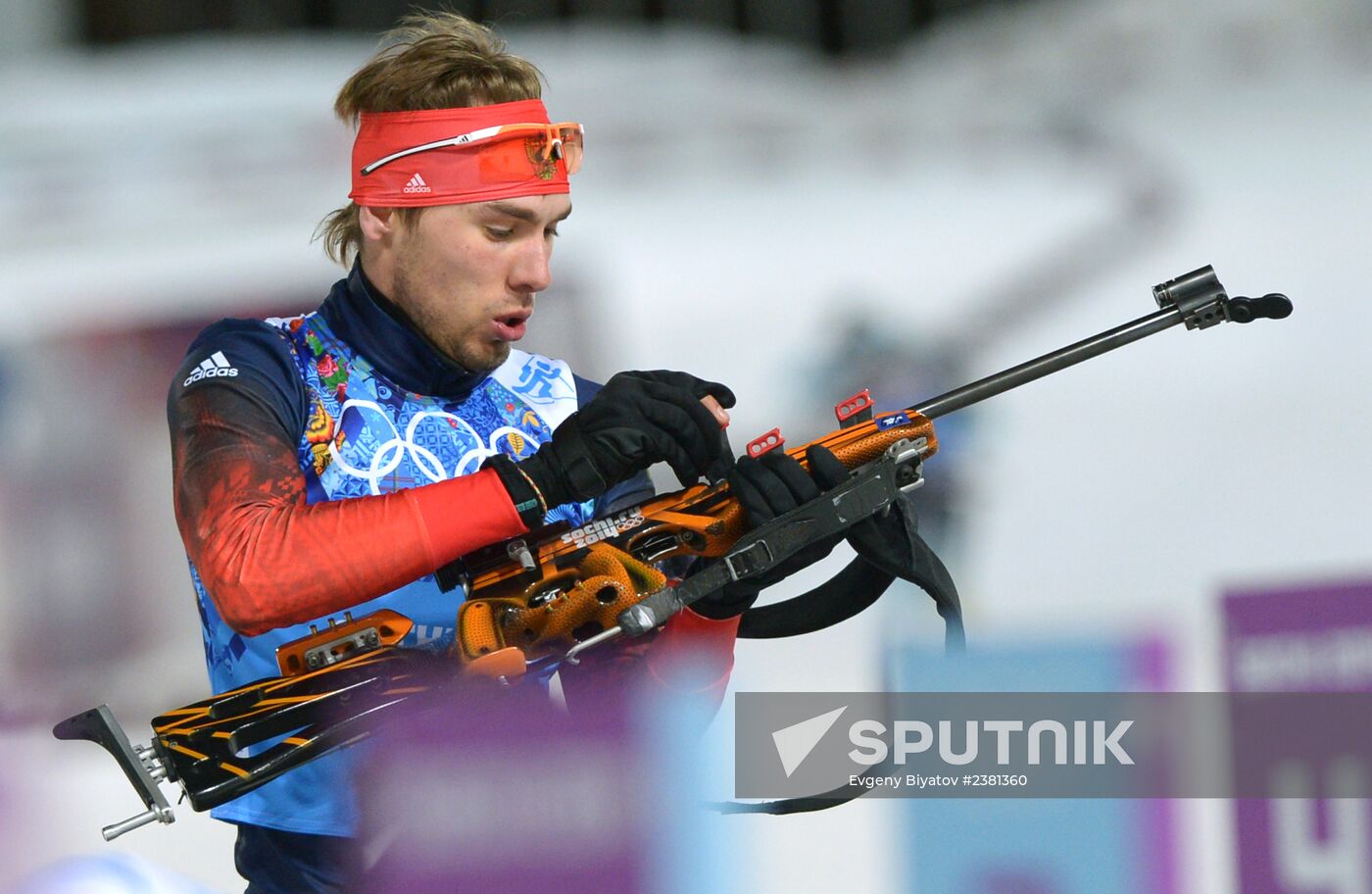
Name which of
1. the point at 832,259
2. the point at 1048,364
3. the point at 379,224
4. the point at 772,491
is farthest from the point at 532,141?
the point at 832,259

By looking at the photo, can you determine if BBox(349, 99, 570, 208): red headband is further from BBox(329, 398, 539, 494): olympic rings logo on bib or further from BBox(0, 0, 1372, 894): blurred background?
BBox(0, 0, 1372, 894): blurred background

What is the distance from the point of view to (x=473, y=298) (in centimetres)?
167

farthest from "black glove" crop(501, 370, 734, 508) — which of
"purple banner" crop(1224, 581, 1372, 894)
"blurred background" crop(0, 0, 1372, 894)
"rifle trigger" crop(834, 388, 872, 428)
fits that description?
"blurred background" crop(0, 0, 1372, 894)

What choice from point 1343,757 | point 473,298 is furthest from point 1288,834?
point 473,298

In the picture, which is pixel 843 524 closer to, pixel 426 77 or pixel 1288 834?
pixel 426 77

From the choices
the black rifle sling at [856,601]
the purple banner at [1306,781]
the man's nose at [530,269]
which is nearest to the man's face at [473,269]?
the man's nose at [530,269]

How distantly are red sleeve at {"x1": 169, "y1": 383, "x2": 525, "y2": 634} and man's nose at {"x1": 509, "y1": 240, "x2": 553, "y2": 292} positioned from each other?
0.91 ft

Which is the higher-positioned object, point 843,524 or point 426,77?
point 426,77

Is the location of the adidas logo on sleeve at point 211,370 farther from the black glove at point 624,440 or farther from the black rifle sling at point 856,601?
the black rifle sling at point 856,601

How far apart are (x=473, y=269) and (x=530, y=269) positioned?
62 millimetres

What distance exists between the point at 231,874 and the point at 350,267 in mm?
1185

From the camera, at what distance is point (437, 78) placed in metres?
1.71

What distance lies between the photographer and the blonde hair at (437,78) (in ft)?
5.59

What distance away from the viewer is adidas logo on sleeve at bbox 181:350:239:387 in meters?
1.53
